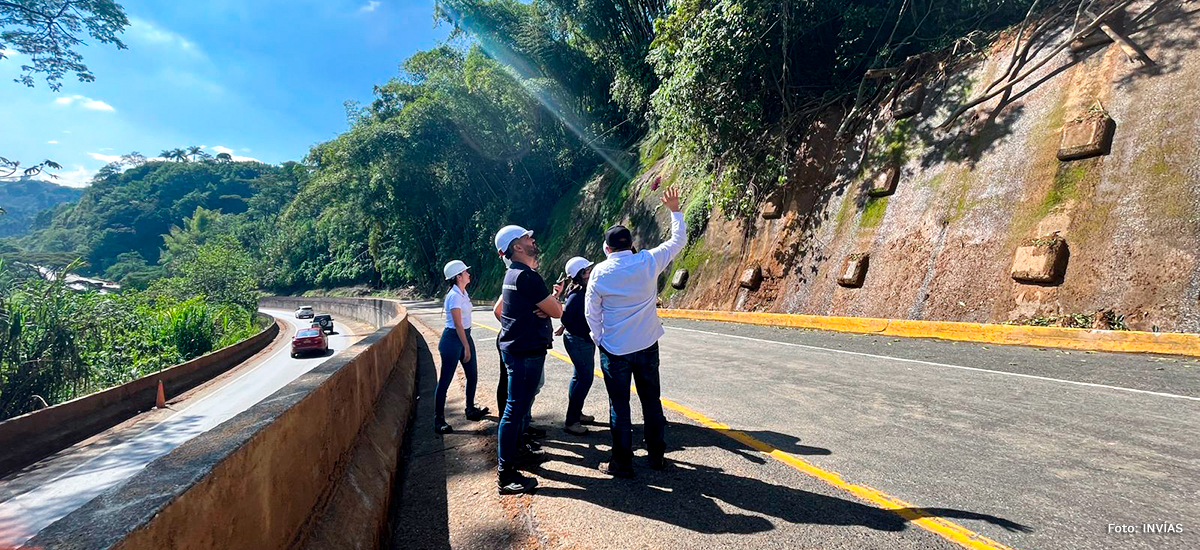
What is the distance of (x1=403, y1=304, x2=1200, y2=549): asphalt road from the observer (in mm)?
2939

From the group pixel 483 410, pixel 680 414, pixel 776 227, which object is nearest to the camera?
pixel 680 414

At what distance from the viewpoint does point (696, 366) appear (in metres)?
8.33

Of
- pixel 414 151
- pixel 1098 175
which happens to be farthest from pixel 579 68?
pixel 1098 175

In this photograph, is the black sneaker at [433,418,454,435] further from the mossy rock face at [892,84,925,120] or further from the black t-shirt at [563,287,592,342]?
the mossy rock face at [892,84,925,120]

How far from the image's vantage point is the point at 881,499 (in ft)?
10.7

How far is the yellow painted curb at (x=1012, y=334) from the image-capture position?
7504 millimetres

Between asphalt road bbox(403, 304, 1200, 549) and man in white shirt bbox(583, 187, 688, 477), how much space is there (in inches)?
12.4

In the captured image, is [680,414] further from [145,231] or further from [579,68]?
[145,231]

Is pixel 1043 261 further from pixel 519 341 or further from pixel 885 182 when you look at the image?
pixel 519 341

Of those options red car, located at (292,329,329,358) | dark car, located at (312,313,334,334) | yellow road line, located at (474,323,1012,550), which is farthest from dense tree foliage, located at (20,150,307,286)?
yellow road line, located at (474,323,1012,550)

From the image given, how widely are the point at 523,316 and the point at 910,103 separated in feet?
48.2

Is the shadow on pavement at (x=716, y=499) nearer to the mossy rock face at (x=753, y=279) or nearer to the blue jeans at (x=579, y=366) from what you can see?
the blue jeans at (x=579, y=366)

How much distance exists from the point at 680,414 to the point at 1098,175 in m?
10.0

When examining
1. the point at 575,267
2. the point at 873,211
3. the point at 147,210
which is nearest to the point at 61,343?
the point at 575,267
